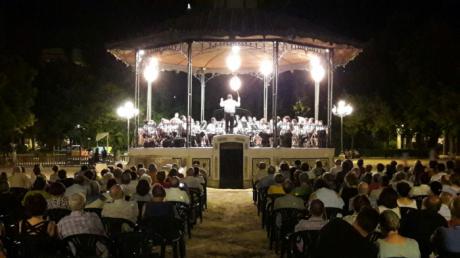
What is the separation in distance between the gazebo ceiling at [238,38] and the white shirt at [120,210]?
1280cm

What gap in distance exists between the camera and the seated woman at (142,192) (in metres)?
8.92

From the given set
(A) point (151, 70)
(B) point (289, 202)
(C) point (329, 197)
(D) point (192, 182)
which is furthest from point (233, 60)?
(C) point (329, 197)

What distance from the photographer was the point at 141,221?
26.6ft

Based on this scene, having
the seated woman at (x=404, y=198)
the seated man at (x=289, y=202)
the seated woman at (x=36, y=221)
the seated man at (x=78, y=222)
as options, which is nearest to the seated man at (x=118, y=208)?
the seated man at (x=78, y=222)

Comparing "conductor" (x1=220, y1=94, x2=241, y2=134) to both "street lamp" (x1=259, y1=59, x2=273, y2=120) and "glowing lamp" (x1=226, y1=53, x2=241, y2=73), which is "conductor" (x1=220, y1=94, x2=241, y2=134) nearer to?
"glowing lamp" (x1=226, y1=53, x2=241, y2=73)

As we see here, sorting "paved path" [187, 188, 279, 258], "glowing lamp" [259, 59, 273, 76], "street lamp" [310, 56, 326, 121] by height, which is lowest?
"paved path" [187, 188, 279, 258]

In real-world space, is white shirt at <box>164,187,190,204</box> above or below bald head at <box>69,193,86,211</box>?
below

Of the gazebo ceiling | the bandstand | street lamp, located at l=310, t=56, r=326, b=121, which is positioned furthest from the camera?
street lamp, located at l=310, t=56, r=326, b=121

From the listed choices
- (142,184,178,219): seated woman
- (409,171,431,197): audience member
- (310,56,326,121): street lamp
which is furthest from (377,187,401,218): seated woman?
(310,56,326,121): street lamp

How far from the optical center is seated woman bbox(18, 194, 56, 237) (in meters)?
6.34

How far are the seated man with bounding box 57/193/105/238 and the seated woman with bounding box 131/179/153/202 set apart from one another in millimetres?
2001

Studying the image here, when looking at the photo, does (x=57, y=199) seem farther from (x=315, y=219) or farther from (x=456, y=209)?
(x=456, y=209)

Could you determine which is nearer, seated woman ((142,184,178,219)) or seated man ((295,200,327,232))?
seated man ((295,200,327,232))

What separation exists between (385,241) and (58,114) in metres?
40.9
